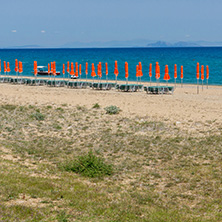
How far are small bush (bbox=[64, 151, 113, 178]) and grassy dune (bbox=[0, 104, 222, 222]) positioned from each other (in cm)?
15

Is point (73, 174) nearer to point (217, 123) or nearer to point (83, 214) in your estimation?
point (83, 214)

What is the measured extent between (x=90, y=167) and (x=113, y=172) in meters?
0.63

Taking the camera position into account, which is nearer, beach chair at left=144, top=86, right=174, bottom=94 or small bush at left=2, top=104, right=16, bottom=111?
small bush at left=2, top=104, right=16, bottom=111

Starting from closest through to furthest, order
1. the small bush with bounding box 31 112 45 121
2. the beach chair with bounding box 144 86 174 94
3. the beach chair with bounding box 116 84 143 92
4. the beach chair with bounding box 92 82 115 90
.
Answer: the small bush with bounding box 31 112 45 121, the beach chair with bounding box 144 86 174 94, the beach chair with bounding box 116 84 143 92, the beach chair with bounding box 92 82 115 90

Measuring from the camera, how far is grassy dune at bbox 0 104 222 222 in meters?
6.79

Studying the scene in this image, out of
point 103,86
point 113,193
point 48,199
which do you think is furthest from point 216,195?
point 103,86

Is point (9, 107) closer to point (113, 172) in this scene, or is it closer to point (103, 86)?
point (113, 172)

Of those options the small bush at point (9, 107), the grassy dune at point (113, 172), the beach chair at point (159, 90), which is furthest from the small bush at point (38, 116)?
the beach chair at point (159, 90)

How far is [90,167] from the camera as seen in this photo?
32.1ft

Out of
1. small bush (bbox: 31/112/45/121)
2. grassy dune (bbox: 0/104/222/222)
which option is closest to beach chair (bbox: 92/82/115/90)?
grassy dune (bbox: 0/104/222/222)

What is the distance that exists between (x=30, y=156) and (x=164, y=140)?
493 centimetres

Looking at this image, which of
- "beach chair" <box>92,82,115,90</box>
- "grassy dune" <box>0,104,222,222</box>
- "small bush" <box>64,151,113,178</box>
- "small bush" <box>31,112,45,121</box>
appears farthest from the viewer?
"beach chair" <box>92,82,115,90</box>

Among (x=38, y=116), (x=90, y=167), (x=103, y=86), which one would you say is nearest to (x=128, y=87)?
(x=103, y=86)

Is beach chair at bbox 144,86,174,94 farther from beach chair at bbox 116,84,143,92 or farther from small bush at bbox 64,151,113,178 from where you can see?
small bush at bbox 64,151,113,178
